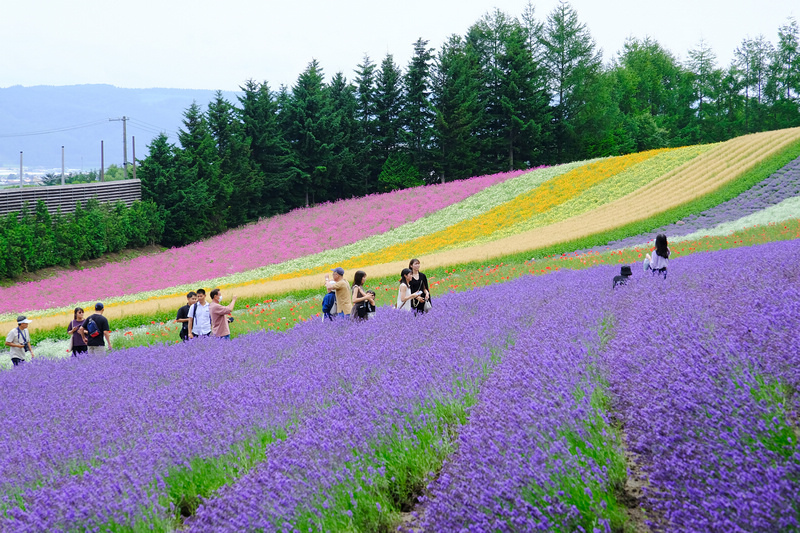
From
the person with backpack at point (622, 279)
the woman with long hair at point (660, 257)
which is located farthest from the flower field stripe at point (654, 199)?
the person with backpack at point (622, 279)

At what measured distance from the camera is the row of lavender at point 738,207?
21688 mm

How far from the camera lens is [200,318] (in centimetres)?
1135

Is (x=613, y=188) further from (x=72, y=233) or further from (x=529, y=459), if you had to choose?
(x=529, y=459)

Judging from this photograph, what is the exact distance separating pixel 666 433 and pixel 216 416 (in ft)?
10.1

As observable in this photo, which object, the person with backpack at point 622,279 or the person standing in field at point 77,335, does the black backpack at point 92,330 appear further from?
the person with backpack at point 622,279

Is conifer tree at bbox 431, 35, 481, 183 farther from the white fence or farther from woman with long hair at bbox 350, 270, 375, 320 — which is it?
woman with long hair at bbox 350, 270, 375, 320

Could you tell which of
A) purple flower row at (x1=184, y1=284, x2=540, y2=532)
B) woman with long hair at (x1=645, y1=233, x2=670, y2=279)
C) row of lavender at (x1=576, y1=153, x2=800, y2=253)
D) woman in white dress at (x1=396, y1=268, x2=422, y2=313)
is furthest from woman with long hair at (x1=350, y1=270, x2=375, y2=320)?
row of lavender at (x1=576, y1=153, x2=800, y2=253)

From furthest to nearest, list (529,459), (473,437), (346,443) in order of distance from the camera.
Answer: (346,443), (473,437), (529,459)

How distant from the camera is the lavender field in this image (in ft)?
8.16

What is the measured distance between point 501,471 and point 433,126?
49.4m

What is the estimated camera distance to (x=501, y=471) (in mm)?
2791

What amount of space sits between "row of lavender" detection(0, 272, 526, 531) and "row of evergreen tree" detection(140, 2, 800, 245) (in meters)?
34.4

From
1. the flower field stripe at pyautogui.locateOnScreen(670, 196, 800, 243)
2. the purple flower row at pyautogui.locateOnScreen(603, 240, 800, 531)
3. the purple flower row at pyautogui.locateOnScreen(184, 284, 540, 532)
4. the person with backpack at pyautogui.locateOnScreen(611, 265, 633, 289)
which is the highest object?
the flower field stripe at pyautogui.locateOnScreen(670, 196, 800, 243)

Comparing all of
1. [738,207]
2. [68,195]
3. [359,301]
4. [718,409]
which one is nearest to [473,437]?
[718,409]
